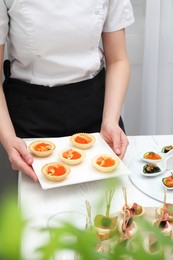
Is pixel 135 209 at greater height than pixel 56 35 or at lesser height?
lesser

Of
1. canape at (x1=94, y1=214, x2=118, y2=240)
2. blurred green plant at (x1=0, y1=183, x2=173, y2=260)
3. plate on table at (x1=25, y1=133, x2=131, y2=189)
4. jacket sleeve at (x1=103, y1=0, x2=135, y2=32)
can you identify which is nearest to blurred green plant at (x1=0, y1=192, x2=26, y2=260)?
blurred green plant at (x1=0, y1=183, x2=173, y2=260)

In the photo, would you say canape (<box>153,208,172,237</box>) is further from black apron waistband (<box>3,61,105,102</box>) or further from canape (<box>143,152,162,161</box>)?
black apron waistband (<box>3,61,105,102</box>)

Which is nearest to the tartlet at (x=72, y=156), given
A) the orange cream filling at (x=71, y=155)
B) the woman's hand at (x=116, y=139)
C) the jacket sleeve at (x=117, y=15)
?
the orange cream filling at (x=71, y=155)

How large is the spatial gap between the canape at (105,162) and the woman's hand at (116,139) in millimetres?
51

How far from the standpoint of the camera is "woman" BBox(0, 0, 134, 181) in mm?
1230

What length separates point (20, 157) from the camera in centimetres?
106

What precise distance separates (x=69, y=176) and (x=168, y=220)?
0.27m

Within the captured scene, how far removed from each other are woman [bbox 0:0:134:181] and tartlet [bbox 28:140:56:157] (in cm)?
8

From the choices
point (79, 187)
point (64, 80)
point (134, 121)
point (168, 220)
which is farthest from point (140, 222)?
point (134, 121)

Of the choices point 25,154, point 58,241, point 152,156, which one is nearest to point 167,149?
point 152,156

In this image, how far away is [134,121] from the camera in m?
1.97

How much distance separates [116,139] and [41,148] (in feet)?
0.72

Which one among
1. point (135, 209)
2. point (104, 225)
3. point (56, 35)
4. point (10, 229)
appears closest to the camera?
point (10, 229)

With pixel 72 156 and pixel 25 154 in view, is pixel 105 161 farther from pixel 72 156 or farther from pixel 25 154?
pixel 25 154
